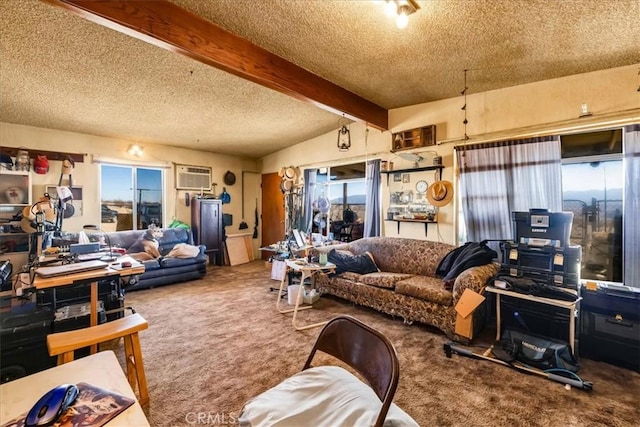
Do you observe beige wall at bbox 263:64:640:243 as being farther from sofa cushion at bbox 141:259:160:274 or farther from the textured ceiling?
sofa cushion at bbox 141:259:160:274

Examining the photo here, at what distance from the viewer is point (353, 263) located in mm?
3814

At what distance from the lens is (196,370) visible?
2.21 metres

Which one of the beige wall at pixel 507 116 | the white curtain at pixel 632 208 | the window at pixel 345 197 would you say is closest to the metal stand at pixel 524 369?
the white curtain at pixel 632 208

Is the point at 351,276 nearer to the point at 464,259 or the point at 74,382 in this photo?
the point at 464,259

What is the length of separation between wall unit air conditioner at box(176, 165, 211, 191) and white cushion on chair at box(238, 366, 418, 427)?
5.55 metres

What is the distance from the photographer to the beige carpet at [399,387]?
177 centimetres

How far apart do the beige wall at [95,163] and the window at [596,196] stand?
237 inches

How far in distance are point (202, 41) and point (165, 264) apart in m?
3.58

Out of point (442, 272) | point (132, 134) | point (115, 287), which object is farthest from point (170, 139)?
point (442, 272)

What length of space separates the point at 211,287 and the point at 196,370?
2406mm

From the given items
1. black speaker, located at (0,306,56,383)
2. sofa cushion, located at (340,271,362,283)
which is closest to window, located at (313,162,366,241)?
sofa cushion, located at (340,271,362,283)

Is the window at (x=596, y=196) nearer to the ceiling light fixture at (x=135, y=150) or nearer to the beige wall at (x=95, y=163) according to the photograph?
the beige wall at (x=95, y=163)

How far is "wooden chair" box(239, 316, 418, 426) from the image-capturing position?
3.35 feet

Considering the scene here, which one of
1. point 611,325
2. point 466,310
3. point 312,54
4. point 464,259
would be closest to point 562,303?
point 611,325
